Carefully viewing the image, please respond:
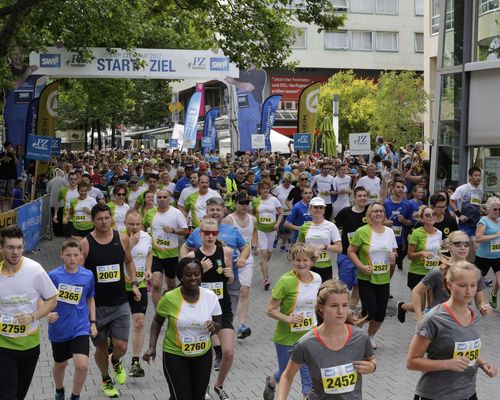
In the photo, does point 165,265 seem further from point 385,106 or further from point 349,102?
point 349,102

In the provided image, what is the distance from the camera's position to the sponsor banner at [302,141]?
89.5ft

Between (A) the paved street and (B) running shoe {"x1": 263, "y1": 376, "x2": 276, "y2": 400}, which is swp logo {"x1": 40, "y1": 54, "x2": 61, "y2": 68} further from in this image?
(B) running shoe {"x1": 263, "y1": 376, "x2": 276, "y2": 400}

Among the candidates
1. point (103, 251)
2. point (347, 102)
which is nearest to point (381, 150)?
point (103, 251)

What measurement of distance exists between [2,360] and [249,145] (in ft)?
74.3

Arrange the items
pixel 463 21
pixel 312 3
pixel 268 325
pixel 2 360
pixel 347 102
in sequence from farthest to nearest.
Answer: pixel 347 102 → pixel 463 21 → pixel 312 3 → pixel 268 325 → pixel 2 360

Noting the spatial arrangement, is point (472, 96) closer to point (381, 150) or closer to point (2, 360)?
→ point (381, 150)

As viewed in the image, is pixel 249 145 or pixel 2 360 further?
pixel 249 145

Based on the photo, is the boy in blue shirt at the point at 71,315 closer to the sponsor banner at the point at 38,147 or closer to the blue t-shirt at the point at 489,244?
the blue t-shirt at the point at 489,244

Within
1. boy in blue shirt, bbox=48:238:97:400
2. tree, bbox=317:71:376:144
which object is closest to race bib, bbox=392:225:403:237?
boy in blue shirt, bbox=48:238:97:400

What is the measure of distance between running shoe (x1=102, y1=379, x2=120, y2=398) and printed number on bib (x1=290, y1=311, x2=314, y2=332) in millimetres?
1896

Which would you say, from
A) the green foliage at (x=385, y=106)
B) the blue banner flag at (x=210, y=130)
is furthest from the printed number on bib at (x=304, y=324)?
the green foliage at (x=385, y=106)

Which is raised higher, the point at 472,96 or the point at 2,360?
the point at 472,96

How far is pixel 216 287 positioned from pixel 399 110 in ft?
149

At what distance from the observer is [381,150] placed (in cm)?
2541
